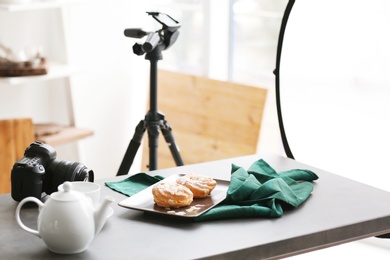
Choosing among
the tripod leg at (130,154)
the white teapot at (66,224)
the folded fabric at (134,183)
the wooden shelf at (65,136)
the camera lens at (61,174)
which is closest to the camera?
the white teapot at (66,224)

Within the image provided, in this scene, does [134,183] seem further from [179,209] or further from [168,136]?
[168,136]

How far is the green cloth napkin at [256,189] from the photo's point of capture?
1.84 metres

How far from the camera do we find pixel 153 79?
10.0 feet

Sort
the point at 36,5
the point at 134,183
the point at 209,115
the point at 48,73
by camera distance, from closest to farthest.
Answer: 1. the point at 134,183
2. the point at 36,5
3. the point at 48,73
4. the point at 209,115

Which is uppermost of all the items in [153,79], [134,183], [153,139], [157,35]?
[157,35]

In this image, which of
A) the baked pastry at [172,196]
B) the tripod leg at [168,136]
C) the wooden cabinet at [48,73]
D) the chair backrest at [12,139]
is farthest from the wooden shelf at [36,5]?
the baked pastry at [172,196]

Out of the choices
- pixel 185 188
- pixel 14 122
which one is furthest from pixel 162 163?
pixel 185 188

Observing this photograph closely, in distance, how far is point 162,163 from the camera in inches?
156

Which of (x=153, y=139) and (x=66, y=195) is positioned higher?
(x=66, y=195)

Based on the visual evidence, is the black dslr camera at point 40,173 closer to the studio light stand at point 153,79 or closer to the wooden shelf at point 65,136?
the studio light stand at point 153,79

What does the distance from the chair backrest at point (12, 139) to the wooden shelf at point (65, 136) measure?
421mm

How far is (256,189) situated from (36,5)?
1.79 m

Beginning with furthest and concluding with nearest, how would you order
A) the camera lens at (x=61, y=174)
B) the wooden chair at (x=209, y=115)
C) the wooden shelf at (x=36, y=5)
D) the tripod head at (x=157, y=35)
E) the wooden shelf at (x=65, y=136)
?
the wooden chair at (x=209, y=115)
the wooden shelf at (x=65, y=136)
the wooden shelf at (x=36, y=5)
the tripod head at (x=157, y=35)
the camera lens at (x=61, y=174)

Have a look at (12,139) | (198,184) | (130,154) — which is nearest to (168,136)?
(130,154)
